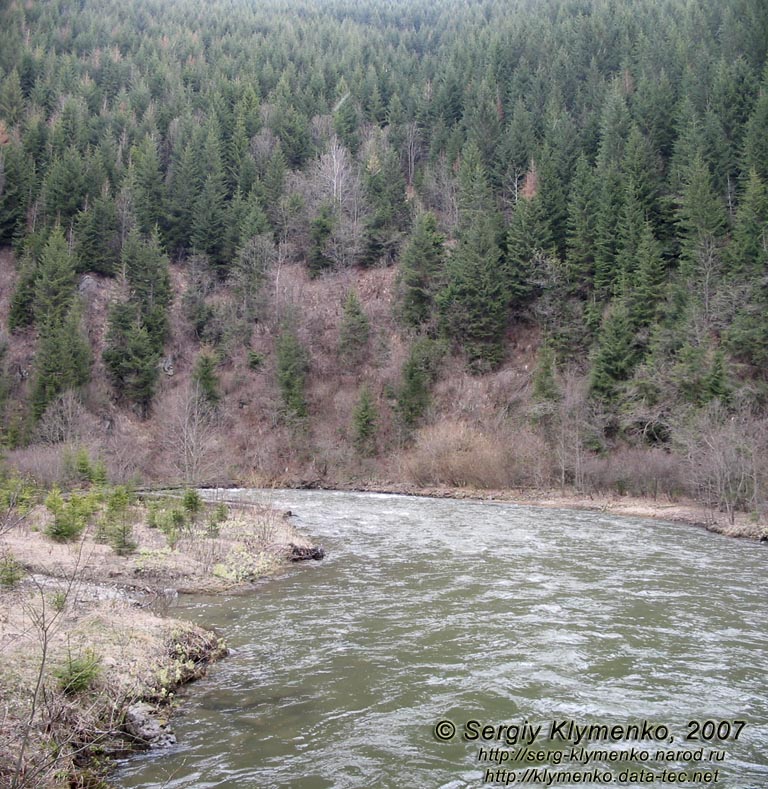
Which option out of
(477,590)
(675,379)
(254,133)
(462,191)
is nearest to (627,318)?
(675,379)

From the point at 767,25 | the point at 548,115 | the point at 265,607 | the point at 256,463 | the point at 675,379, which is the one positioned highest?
the point at 767,25

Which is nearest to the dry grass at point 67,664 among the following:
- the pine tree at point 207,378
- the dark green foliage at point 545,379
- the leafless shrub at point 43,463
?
the leafless shrub at point 43,463

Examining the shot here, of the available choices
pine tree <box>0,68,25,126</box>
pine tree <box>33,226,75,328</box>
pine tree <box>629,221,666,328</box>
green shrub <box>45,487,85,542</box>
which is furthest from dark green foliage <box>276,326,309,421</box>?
pine tree <box>0,68,25,126</box>

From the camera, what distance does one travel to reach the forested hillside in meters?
42.6

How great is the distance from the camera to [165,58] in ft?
348

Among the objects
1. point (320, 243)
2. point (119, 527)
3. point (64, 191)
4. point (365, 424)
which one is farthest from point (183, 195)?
point (119, 527)

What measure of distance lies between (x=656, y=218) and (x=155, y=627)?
5362 cm

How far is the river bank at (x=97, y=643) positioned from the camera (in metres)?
6.46

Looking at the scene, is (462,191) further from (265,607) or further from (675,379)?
(265,607)

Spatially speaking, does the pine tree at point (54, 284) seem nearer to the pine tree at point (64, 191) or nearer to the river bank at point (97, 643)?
the pine tree at point (64, 191)

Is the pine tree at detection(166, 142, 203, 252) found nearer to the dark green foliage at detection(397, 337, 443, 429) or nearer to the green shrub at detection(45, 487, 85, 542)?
the dark green foliage at detection(397, 337, 443, 429)

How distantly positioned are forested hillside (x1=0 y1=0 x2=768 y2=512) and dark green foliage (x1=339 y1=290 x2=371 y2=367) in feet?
0.94

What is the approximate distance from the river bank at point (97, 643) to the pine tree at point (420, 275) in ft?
147

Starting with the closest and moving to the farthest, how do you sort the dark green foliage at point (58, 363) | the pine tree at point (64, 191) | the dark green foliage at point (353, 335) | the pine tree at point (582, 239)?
the dark green foliage at point (58, 363), the pine tree at point (582, 239), the dark green foliage at point (353, 335), the pine tree at point (64, 191)
